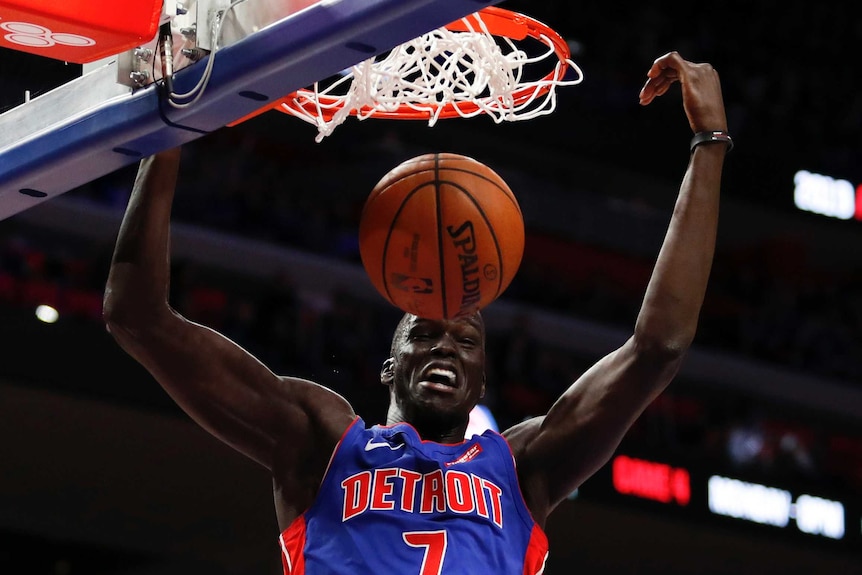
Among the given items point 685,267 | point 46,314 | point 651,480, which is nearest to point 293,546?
point 685,267

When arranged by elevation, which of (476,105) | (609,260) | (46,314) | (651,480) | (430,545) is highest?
(609,260)

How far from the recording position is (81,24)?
2.51m

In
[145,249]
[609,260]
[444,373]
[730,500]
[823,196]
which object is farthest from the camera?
[609,260]

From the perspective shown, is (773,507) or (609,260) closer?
(773,507)

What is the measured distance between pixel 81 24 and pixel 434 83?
95 centimetres

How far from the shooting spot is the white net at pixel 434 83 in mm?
3008

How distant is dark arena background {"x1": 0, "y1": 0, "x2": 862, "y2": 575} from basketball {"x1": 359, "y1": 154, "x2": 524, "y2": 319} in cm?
660

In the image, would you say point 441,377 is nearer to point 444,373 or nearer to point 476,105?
point 444,373

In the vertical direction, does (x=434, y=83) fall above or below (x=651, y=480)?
below

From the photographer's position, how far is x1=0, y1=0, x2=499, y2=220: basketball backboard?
237 cm

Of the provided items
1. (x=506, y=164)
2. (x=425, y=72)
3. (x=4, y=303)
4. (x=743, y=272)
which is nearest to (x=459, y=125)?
(x=506, y=164)

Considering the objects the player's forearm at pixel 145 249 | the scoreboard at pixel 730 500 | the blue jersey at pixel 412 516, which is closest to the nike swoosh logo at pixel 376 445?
the blue jersey at pixel 412 516

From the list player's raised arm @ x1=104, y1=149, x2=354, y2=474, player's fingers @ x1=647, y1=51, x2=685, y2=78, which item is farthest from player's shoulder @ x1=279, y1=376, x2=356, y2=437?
player's fingers @ x1=647, y1=51, x2=685, y2=78

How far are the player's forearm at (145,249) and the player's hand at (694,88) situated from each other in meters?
1.12
